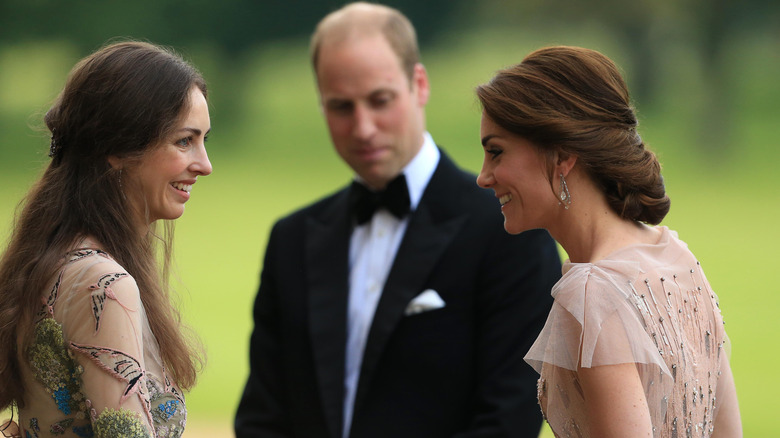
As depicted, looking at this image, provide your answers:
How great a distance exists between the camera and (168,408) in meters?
1.73

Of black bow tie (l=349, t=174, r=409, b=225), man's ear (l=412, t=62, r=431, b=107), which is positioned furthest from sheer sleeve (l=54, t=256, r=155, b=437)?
man's ear (l=412, t=62, r=431, b=107)

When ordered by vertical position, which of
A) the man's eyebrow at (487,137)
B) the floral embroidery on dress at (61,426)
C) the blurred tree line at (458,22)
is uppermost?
the blurred tree line at (458,22)

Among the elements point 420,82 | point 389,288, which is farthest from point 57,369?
point 420,82

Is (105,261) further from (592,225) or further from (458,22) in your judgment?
(458,22)

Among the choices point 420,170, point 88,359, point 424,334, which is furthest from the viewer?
point 420,170

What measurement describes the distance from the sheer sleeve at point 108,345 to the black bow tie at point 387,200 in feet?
4.29

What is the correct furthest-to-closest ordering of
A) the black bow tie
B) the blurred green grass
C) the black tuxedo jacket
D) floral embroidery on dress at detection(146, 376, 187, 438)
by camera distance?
the blurred green grass → the black bow tie → the black tuxedo jacket → floral embroidery on dress at detection(146, 376, 187, 438)

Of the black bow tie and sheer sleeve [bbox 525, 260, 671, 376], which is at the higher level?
the black bow tie

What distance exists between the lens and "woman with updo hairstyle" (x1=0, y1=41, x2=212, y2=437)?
1.58 metres

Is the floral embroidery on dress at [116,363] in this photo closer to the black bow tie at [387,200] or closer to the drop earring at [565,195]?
the drop earring at [565,195]

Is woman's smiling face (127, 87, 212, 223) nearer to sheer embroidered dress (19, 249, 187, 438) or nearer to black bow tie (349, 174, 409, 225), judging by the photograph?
sheer embroidered dress (19, 249, 187, 438)

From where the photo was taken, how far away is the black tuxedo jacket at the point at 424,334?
8.40 ft

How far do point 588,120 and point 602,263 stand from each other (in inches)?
11.4

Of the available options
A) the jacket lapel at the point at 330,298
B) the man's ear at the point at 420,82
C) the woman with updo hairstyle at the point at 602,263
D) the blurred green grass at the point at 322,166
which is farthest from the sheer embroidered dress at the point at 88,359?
the blurred green grass at the point at 322,166
